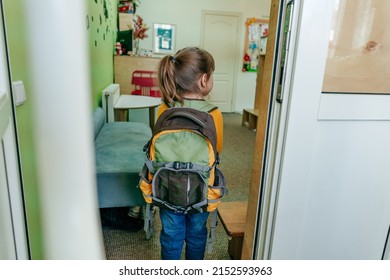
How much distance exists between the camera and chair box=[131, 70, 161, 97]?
4020mm

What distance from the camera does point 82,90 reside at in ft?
0.69

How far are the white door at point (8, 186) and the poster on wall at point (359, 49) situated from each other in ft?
3.25

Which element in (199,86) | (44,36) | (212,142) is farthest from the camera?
(199,86)

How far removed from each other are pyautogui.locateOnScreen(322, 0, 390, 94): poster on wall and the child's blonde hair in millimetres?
496

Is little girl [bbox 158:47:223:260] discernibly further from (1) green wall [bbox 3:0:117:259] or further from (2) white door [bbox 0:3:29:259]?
(2) white door [bbox 0:3:29:259]

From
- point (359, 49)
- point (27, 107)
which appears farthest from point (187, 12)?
point (27, 107)

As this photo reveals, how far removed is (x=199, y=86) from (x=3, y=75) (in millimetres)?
689

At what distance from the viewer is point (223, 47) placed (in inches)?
239

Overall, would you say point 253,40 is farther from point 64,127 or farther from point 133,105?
point 64,127

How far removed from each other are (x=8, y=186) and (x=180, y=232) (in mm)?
693

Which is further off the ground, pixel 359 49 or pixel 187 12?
pixel 187 12

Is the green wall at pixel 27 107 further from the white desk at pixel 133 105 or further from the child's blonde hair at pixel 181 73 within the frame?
the white desk at pixel 133 105

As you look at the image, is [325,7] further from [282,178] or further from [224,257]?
[224,257]
